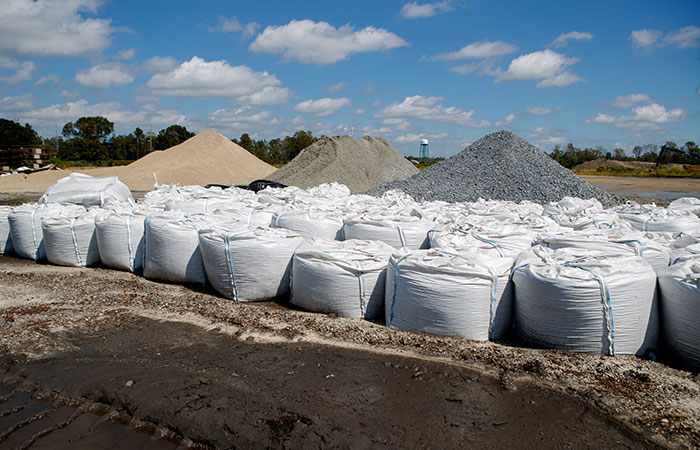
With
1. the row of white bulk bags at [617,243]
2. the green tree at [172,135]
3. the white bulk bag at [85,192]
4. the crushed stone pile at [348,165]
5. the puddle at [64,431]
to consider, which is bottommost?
the puddle at [64,431]

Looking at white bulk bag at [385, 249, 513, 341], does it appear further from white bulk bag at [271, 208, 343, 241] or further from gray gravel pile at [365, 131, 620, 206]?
gray gravel pile at [365, 131, 620, 206]

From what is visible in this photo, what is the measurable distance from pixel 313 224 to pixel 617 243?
286 centimetres

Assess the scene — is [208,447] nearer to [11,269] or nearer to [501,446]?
[501,446]

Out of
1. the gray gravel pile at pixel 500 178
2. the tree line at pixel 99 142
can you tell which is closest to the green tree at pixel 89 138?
the tree line at pixel 99 142

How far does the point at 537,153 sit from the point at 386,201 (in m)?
6.54

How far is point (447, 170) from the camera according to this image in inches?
463

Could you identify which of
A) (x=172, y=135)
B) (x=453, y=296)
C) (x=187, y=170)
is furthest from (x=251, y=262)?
(x=172, y=135)

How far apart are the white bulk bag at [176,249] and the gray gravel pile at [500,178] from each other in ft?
22.5

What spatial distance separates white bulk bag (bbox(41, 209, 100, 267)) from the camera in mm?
4902

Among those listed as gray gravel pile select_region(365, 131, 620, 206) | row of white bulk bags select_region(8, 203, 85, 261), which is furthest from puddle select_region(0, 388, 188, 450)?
gray gravel pile select_region(365, 131, 620, 206)

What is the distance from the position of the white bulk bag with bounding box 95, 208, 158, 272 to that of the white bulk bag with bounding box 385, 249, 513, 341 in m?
2.97

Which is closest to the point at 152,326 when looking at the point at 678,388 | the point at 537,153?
the point at 678,388

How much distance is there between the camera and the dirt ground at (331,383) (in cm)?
207

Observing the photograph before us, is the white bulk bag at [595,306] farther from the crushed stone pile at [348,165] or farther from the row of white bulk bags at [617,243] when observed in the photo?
the crushed stone pile at [348,165]
